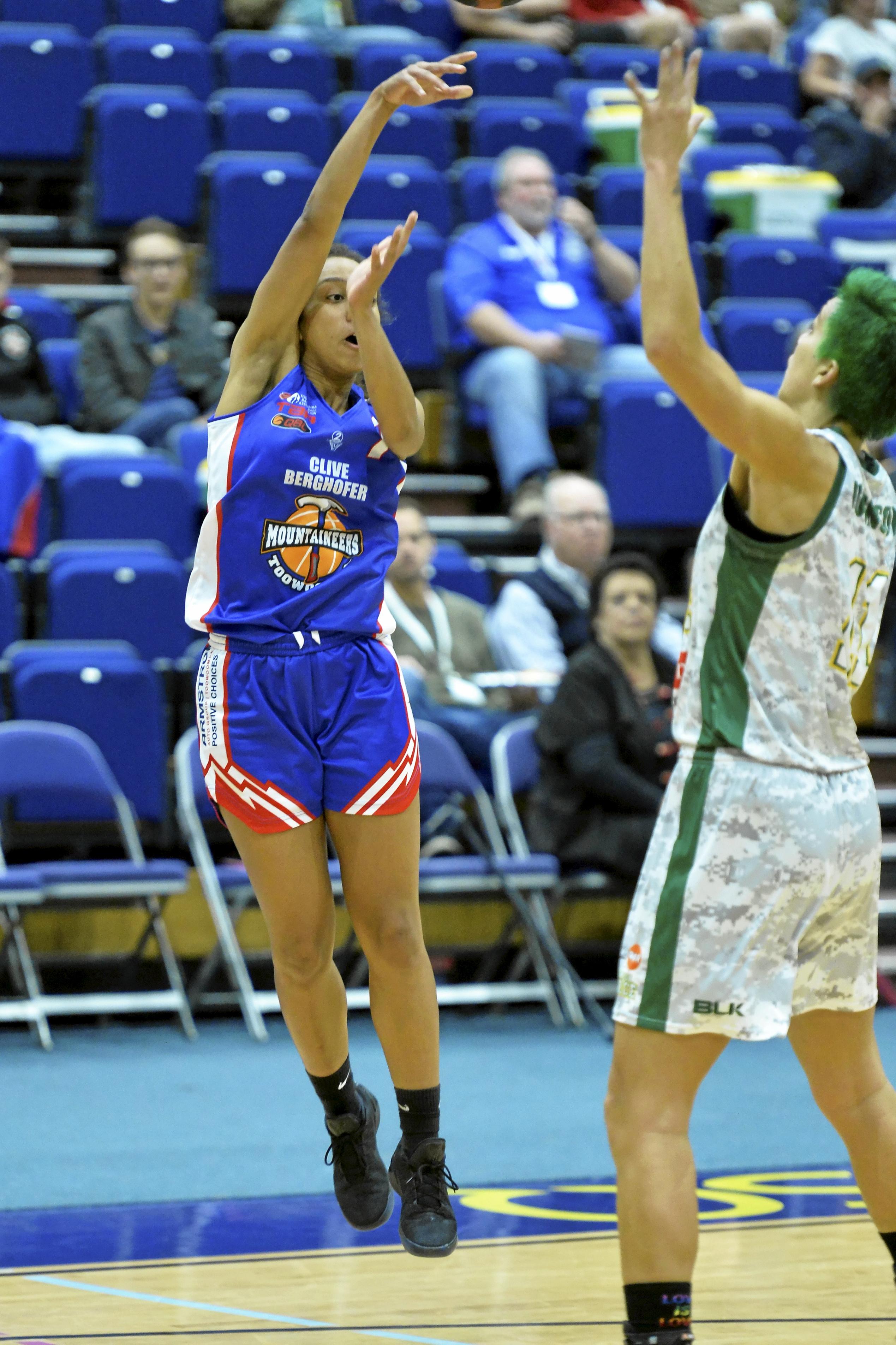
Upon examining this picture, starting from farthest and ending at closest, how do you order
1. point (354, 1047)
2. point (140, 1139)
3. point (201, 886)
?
point (201, 886)
point (354, 1047)
point (140, 1139)

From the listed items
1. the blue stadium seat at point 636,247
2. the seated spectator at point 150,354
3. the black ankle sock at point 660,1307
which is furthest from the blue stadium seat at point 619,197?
the black ankle sock at point 660,1307

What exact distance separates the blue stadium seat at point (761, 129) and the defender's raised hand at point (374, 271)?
7.75m

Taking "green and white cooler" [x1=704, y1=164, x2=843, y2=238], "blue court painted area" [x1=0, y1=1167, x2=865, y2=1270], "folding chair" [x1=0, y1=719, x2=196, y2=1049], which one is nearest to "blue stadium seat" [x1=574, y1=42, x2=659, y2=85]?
"green and white cooler" [x1=704, y1=164, x2=843, y2=238]

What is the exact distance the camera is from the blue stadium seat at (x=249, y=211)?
8305 millimetres

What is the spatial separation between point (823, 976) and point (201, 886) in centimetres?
414

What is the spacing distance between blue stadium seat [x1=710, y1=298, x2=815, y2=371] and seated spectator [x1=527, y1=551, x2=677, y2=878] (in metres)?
2.21

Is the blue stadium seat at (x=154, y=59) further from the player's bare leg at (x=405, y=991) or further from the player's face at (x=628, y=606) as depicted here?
the player's bare leg at (x=405, y=991)

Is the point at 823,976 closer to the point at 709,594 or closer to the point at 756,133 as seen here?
the point at 709,594

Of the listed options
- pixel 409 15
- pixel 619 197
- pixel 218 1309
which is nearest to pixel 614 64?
pixel 409 15

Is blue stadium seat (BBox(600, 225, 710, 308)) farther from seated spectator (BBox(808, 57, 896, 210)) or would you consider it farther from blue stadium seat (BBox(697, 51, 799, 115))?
blue stadium seat (BBox(697, 51, 799, 115))

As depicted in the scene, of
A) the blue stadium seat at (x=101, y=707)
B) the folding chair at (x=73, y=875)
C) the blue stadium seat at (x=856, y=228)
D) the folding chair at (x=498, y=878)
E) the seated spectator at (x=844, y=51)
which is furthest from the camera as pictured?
the seated spectator at (x=844, y=51)

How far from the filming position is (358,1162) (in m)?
3.53

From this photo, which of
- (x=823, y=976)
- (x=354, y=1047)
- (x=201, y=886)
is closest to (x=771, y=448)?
(x=823, y=976)

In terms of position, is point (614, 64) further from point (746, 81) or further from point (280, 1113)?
point (280, 1113)
